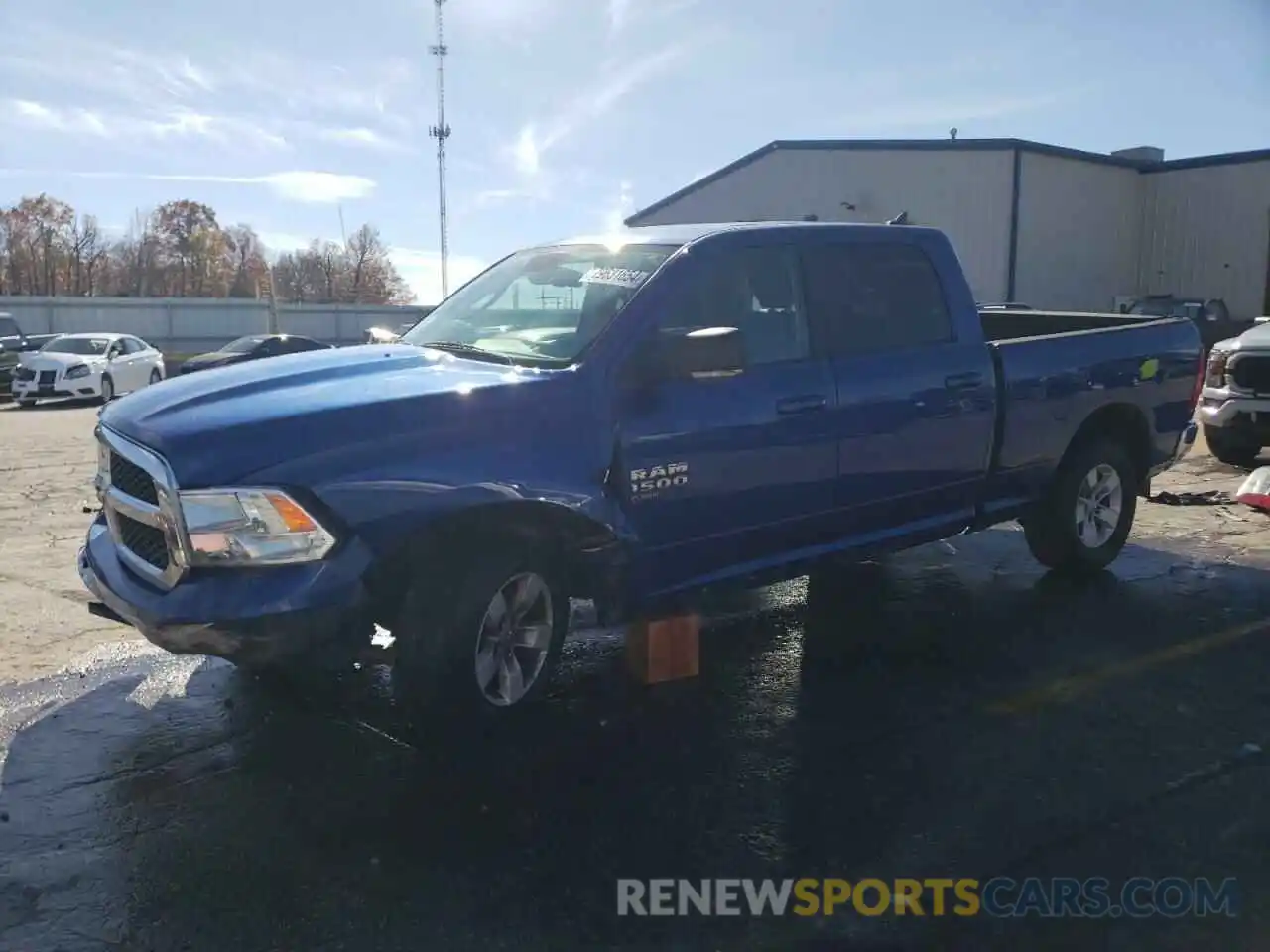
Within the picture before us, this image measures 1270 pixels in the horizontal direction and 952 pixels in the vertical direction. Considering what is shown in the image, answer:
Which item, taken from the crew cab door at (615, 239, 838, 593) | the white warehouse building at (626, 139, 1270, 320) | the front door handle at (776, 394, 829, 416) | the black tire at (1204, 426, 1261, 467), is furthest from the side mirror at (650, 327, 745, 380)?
the white warehouse building at (626, 139, 1270, 320)

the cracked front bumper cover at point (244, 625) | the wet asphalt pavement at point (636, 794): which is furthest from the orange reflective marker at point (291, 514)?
the wet asphalt pavement at point (636, 794)

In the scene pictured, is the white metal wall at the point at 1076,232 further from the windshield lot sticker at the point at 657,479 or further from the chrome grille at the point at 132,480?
the chrome grille at the point at 132,480

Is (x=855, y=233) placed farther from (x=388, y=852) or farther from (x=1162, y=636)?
(x=388, y=852)

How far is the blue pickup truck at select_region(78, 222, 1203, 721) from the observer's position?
3.77m

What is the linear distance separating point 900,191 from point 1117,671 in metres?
28.3

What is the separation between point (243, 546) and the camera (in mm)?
3721

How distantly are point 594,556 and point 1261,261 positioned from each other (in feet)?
110

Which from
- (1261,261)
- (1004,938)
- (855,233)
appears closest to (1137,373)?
(855,233)

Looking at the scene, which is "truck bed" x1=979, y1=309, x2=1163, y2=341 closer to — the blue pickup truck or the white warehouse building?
the blue pickup truck

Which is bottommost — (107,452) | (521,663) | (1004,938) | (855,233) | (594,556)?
(1004,938)

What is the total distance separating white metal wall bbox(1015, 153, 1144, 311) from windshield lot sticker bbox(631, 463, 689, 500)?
27762 millimetres

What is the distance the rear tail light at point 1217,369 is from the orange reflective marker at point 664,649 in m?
7.74

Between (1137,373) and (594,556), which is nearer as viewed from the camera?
(594,556)

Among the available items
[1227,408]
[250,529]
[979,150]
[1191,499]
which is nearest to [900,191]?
[979,150]
